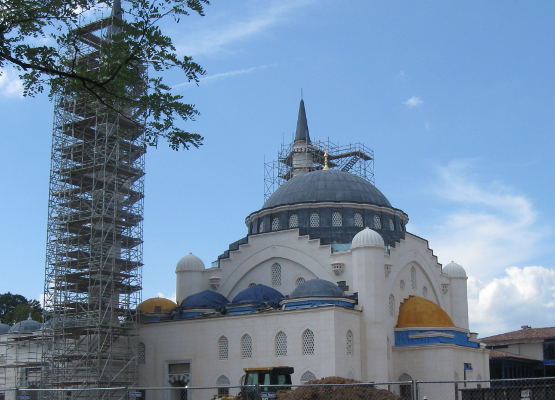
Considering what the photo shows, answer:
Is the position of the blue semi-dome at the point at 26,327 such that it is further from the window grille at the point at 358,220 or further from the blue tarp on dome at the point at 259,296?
the window grille at the point at 358,220

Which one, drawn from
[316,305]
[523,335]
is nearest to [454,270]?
[523,335]

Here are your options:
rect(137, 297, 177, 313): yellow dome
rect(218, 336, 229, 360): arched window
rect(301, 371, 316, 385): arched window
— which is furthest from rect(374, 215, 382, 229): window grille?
rect(137, 297, 177, 313): yellow dome

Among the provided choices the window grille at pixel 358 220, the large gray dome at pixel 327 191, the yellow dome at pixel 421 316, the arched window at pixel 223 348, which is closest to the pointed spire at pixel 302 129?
the large gray dome at pixel 327 191

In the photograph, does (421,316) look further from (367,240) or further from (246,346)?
(246,346)

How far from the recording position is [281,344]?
119 ft

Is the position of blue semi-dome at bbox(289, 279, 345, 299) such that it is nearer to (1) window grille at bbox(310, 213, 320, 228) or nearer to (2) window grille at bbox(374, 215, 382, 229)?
(1) window grille at bbox(310, 213, 320, 228)

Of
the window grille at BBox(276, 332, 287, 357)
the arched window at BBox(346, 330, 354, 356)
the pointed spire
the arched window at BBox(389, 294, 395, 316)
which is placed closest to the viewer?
the arched window at BBox(346, 330, 354, 356)

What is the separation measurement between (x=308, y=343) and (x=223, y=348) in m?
5.18

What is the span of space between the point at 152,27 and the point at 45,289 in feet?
87.8

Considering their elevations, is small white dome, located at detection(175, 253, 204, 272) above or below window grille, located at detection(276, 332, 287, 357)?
above

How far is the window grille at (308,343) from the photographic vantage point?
35.2 meters

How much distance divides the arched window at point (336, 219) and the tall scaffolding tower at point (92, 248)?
38.0ft

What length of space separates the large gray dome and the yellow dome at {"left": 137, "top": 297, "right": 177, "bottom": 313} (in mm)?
8938

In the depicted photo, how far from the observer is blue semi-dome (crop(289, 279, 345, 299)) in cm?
3631
